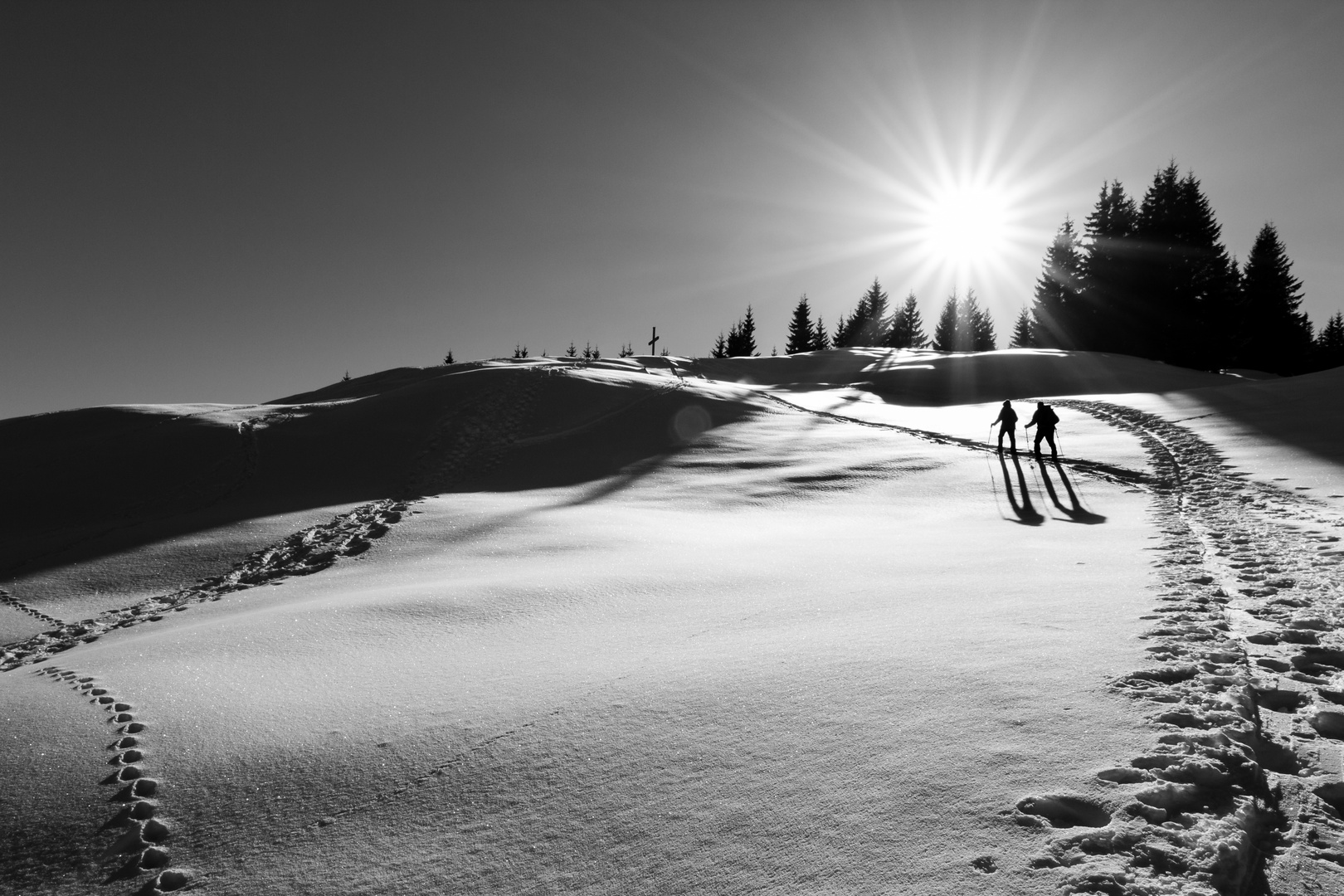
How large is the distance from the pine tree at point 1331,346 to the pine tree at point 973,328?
79.9 ft

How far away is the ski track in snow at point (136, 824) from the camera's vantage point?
2.53m

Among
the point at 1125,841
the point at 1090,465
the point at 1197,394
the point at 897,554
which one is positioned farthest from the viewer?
the point at 1197,394

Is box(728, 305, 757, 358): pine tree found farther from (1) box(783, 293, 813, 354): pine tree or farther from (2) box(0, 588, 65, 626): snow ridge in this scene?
(2) box(0, 588, 65, 626): snow ridge

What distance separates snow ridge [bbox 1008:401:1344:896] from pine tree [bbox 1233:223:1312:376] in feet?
180

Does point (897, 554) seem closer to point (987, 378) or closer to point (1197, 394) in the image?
point (1197, 394)

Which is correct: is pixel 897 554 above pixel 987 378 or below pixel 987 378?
below

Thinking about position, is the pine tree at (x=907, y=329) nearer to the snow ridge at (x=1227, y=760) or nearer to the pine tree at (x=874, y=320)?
the pine tree at (x=874, y=320)

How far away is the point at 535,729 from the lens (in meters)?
3.28

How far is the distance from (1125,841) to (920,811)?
628 millimetres

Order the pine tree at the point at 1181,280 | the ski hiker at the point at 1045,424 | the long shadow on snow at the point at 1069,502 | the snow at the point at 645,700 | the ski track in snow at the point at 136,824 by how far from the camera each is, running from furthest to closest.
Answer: the pine tree at the point at 1181,280 < the ski hiker at the point at 1045,424 < the long shadow on snow at the point at 1069,502 < the ski track in snow at the point at 136,824 < the snow at the point at 645,700

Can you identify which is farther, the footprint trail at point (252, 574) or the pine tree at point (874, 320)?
the pine tree at point (874, 320)

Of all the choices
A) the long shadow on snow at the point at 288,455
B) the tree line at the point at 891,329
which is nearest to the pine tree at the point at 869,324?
the tree line at the point at 891,329

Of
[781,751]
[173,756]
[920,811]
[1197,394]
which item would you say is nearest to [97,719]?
[173,756]

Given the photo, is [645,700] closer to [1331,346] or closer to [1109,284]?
[1109,284]
